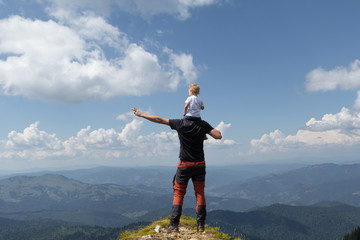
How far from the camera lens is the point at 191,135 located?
8.77 metres

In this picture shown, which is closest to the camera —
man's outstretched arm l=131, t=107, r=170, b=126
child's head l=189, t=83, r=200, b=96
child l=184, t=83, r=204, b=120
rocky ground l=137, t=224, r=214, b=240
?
rocky ground l=137, t=224, r=214, b=240

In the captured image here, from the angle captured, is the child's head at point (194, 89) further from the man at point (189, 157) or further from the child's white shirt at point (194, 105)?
the man at point (189, 157)

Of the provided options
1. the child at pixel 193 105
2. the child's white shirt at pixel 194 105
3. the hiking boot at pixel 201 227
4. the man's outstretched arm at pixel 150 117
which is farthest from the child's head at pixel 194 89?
the hiking boot at pixel 201 227

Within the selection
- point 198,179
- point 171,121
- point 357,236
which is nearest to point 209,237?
point 198,179

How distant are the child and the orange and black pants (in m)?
1.58

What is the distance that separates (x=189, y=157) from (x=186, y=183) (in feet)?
2.86

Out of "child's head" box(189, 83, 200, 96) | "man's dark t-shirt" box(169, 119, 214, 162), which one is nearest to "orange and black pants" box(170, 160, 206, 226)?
"man's dark t-shirt" box(169, 119, 214, 162)

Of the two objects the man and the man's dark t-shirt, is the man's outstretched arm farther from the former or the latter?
the man's dark t-shirt

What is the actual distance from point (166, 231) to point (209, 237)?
148 cm

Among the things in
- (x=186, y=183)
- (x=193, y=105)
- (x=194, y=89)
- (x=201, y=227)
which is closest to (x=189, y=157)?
(x=186, y=183)

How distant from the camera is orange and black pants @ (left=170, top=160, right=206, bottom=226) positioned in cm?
873

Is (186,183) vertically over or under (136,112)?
under

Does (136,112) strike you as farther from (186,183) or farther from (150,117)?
(186,183)

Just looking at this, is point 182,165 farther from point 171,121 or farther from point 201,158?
point 171,121
